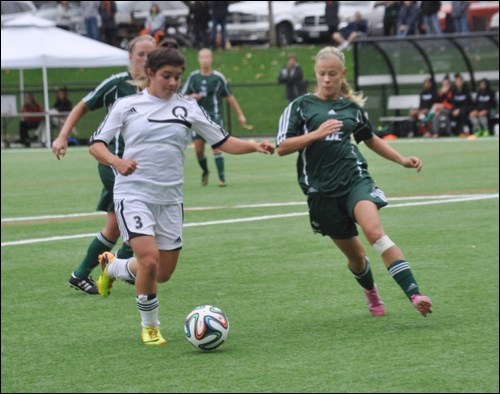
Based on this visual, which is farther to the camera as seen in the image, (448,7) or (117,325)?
(448,7)

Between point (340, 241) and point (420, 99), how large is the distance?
2584cm

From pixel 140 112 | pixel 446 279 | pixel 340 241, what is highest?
pixel 140 112

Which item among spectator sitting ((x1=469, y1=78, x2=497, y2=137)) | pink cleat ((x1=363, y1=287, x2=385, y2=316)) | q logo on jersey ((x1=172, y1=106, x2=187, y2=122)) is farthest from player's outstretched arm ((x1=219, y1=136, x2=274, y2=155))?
spectator sitting ((x1=469, y1=78, x2=497, y2=137))

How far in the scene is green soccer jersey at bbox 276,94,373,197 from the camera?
9336 millimetres

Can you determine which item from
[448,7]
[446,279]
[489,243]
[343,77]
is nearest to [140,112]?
[343,77]

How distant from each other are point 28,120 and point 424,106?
1174 cm

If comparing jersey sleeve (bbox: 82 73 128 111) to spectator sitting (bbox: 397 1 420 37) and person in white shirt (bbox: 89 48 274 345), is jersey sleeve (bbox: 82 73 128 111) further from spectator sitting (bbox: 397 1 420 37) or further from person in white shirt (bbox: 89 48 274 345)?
spectator sitting (bbox: 397 1 420 37)

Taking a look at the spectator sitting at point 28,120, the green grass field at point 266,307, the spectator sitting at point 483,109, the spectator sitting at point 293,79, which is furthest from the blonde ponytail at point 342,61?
the spectator sitting at point 293,79

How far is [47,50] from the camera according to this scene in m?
36.6

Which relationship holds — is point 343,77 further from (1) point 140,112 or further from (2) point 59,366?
(2) point 59,366

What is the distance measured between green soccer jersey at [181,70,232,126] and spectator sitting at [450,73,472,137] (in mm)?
13551

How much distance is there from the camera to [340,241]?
33.8 ft

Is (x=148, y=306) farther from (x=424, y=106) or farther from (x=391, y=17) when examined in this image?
(x=391, y=17)

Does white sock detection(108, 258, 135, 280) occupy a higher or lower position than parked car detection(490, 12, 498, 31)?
higher
